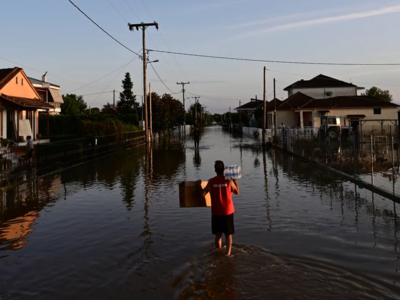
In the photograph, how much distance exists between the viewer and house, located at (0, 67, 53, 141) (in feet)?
89.7

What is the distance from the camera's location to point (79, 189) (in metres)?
14.0

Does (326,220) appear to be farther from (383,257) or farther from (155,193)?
(155,193)

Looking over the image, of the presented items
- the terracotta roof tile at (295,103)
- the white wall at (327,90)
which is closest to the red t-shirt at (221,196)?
the terracotta roof tile at (295,103)

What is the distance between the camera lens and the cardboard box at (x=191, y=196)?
6.77m

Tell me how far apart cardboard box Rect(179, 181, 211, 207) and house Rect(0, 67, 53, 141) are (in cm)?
2291

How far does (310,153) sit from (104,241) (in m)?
18.8

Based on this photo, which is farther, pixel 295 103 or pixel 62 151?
pixel 295 103

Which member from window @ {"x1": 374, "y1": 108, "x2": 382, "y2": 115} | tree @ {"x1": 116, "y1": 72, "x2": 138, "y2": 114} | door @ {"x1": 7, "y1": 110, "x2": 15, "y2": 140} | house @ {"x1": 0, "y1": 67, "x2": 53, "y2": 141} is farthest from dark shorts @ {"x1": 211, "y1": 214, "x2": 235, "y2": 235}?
tree @ {"x1": 116, "y1": 72, "x2": 138, "y2": 114}

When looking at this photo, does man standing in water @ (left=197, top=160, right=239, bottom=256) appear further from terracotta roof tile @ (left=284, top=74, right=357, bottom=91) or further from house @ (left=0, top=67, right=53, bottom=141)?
terracotta roof tile @ (left=284, top=74, right=357, bottom=91)

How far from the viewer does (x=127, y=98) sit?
113188 millimetres

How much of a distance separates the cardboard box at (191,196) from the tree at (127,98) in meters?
106

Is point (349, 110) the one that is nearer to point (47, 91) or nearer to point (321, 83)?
point (321, 83)

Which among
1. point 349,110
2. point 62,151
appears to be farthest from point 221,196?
point 349,110

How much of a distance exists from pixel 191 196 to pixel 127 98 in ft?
358
